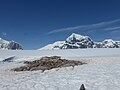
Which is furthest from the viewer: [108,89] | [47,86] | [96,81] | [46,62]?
[46,62]

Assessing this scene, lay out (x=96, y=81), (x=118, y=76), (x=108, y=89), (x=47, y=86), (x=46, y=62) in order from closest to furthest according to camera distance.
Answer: (x=108, y=89) < (x=47, y=86) < (x=96, y=81) < (x=118, y=76) < (x=46, y=62)

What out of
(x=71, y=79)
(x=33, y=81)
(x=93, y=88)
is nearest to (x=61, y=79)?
(x=71, y=79)

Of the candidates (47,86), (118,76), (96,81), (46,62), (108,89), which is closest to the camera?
(108,89)

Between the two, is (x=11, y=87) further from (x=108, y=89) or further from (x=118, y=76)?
(x=118, y=76)

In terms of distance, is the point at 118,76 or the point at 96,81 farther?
the point at 118,76

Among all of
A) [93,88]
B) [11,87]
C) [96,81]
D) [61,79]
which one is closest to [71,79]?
[61,79]

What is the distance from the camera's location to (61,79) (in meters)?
14.4

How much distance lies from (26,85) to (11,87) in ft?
2.66

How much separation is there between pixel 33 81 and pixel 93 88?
3.65 m

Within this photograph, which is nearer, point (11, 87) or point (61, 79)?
point (11, 87)

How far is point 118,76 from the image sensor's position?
14.8 metres

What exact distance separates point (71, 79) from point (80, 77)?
792 millimetres

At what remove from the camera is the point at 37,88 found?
12219 millimetres

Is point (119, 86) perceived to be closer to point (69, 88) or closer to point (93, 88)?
point (93, 88)
